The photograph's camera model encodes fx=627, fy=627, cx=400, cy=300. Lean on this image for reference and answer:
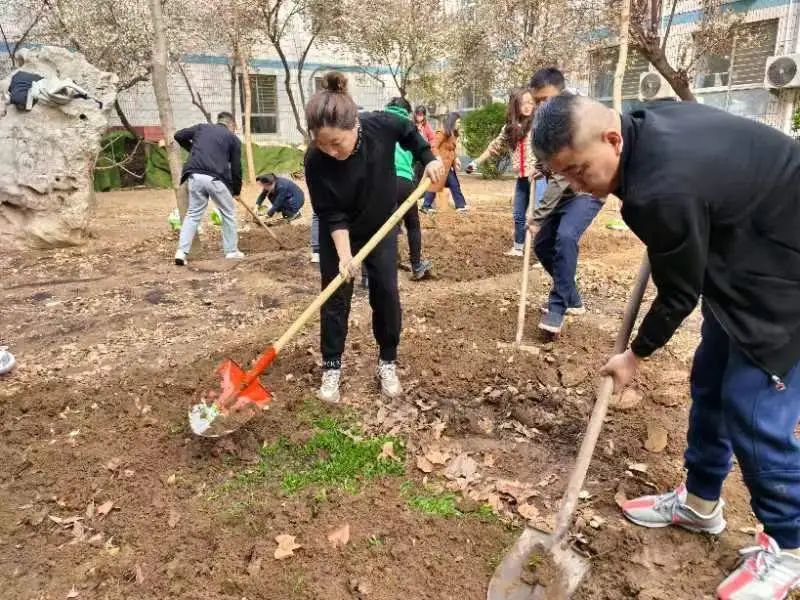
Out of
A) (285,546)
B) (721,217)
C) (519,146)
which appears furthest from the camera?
(519,146)

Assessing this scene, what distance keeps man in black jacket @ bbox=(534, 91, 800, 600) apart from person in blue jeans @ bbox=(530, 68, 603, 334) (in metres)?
2.11

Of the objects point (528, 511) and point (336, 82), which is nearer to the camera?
point (528, 511)

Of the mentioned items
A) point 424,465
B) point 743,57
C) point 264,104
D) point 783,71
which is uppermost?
point 743,57

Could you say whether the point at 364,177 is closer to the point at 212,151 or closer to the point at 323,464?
the point at 323,464

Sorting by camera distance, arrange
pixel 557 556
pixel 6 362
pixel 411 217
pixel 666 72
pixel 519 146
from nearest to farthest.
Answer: pixel 557 556, pixel 6 362, pixel 519 146, pixel 411 217, pixel 666 72

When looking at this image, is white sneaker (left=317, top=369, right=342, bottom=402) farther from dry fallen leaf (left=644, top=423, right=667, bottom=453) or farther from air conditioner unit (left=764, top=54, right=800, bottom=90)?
air conditioner unit (left=764, top=54, right=800, bottom=90)

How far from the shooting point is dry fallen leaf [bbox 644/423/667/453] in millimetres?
2955

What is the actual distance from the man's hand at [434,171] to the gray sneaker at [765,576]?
2.08m

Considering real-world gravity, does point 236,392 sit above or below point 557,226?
below

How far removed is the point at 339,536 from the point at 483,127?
47.1 ft

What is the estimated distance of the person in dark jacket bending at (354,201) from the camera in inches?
114

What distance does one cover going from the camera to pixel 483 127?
15617mm

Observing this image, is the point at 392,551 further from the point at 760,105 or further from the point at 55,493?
the point at 760,105

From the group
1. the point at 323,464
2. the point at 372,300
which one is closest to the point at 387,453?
the point at 323,464
